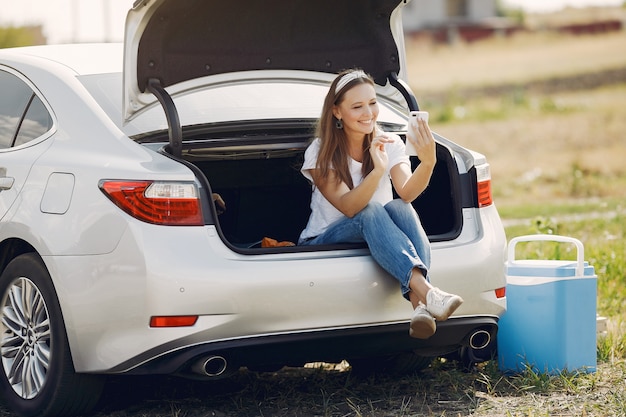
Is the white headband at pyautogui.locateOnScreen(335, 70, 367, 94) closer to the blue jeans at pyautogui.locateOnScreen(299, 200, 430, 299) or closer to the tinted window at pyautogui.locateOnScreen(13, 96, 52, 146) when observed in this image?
the blue jeans at pyautogui.locateOnScreen(299, 200, 430, 299)

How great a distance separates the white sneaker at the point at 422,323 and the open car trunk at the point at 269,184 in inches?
24.3

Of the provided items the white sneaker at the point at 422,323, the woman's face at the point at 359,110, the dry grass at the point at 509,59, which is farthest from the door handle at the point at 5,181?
the dry grass at the point at 509,59

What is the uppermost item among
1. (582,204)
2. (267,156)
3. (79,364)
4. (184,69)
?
(184,69)

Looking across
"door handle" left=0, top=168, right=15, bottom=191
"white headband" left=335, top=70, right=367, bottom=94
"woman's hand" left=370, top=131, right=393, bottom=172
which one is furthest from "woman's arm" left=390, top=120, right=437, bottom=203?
"door handle" left=0, top=168, right=15, bottom=191

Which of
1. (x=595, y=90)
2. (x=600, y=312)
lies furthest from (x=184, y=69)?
(x=595, y=90)

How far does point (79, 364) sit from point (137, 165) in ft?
2.75

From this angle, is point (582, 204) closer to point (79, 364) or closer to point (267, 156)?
point (267, 156)

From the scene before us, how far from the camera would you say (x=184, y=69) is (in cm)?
538

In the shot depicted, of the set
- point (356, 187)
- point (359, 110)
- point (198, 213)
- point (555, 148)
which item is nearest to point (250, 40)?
point (359, 110)

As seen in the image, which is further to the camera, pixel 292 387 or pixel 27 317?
pixel 292 387

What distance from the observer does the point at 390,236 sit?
4.85m

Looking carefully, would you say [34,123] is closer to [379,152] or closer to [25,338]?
[25,338]

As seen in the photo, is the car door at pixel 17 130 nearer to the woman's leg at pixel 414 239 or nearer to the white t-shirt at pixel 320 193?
the white t-shirt at pixel 320 193

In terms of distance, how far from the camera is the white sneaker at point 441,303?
15.5ft
